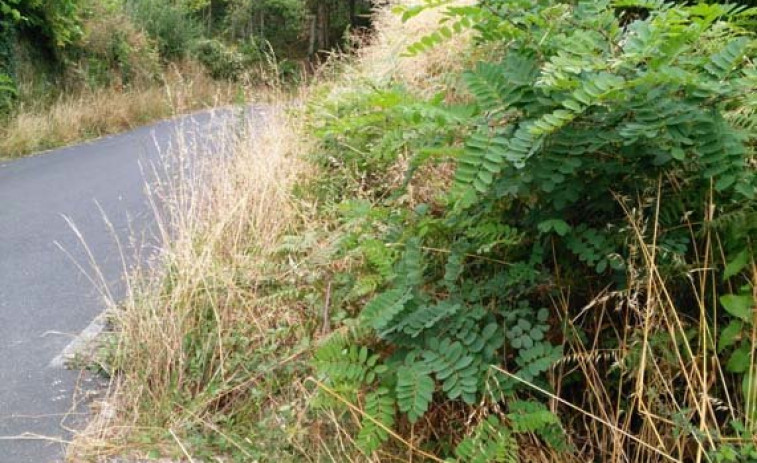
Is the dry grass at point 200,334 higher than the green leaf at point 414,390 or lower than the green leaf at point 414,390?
lower

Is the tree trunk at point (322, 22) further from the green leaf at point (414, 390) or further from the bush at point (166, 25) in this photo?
the green leaf at point (414, 390)

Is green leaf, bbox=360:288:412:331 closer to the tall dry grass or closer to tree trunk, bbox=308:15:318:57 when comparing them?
the tall dry grass

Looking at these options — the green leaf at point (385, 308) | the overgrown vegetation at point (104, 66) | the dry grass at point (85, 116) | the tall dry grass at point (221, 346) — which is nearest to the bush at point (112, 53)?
the overgrown vegetation at point (104, 66)

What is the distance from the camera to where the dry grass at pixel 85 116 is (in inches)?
439

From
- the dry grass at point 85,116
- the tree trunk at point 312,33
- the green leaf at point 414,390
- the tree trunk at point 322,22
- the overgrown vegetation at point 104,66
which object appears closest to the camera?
the green leaf at point 414,390

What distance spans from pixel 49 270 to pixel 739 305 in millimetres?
4938

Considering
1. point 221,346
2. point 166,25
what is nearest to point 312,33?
point 166,25

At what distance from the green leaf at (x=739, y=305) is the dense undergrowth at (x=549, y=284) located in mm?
11

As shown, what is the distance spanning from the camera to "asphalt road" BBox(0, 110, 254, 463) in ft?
10.4

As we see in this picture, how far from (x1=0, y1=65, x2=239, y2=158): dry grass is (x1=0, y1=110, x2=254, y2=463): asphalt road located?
3.48ft

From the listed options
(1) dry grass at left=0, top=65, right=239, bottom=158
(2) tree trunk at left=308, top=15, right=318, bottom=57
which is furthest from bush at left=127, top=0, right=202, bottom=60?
(2) tree trunk at left=308, top=15, right=318, bottom=57

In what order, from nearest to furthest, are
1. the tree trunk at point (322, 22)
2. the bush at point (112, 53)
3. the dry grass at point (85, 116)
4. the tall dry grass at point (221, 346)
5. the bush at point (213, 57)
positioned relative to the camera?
1. the tall dry grass at point (221, 346)
2. the dry grass at point (85, 116)
3. the bush at point (112, 53)
4. the bush at point (213, 57)
5. the tree trunk at point (322, 22)

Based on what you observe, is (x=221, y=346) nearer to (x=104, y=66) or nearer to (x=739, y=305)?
(x=739, y=305)

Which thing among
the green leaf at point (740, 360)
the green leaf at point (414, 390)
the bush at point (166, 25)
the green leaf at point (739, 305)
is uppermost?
the green leaf at point (739, 305)
